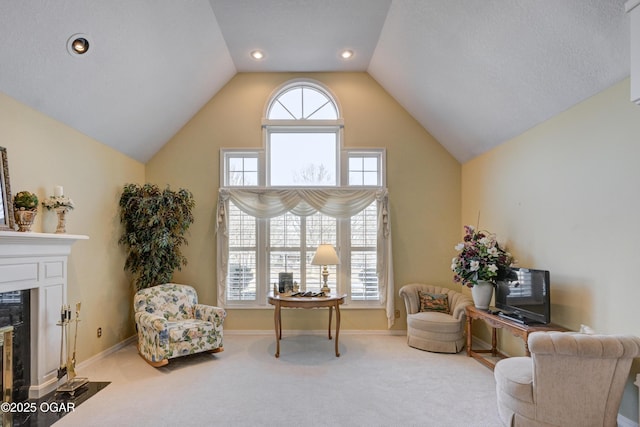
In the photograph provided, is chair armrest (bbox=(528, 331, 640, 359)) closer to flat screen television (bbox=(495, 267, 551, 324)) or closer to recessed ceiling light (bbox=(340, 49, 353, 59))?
flat screen television (bbox=(495, 267, 551, 324))

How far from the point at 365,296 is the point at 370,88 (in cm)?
314

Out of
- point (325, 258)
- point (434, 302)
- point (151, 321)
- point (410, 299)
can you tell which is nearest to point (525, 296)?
point (434, 302)

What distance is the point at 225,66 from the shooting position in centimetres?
489

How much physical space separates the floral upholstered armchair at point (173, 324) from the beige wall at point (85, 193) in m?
0.49

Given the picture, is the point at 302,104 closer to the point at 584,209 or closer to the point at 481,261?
the point at 481,261

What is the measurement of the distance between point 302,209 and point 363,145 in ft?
4.41

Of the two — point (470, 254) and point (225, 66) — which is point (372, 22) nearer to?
point (225, 66)

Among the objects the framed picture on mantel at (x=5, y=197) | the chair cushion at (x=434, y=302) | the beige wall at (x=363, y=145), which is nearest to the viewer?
the framed picture on mantel at (x=5, y=197)

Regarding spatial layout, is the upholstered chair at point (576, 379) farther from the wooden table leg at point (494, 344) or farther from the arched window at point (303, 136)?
the arched window at point (303, 136)

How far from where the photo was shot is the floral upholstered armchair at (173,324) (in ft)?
12.4

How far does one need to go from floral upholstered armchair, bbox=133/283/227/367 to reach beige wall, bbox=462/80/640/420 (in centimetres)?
350

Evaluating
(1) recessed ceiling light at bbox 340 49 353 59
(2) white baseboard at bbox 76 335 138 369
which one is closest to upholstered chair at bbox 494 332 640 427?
(1) recessed ceiling light at bbox 340 49 353 59

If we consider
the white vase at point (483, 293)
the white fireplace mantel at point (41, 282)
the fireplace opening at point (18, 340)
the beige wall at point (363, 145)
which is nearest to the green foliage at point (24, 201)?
the white fireplace mantel at point (41, 282)

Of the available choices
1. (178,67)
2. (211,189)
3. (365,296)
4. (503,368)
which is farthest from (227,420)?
(178,67)
